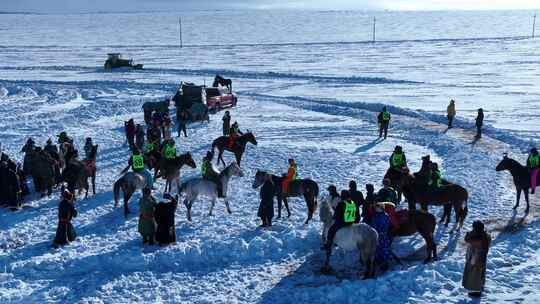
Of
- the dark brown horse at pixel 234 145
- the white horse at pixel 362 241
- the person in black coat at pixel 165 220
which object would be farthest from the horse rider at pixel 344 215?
the dark brown horse at pixel 234 145

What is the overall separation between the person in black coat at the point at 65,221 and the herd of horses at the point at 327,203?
1.93 m

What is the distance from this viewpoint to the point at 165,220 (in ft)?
39.6

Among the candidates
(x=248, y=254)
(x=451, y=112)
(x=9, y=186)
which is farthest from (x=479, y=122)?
(x=9, y=186)

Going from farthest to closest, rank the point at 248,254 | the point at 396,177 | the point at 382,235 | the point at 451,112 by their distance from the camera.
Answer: the point at 451,112, the point at 396,177, the point at 248,254, the point at 382,235

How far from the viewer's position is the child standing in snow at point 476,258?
9.65 meters

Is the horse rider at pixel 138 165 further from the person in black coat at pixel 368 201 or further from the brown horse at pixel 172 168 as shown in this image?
the person in black coat at pixel 368 201

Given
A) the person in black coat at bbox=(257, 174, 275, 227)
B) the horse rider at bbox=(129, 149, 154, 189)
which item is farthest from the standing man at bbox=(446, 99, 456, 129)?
the horse rider at bbox=(129, 149, 154, 189)

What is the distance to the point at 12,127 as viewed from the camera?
2625cm

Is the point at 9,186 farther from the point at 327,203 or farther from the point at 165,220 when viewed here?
the point at 327,203

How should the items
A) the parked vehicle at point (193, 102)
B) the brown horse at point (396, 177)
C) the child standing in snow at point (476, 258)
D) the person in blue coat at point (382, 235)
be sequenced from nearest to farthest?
the child standing in snow at point (476, 258) → the person in blue coat at point (382, 235) → the brown horse at point (396, 177) → the parked vehicle at point (193, 102)

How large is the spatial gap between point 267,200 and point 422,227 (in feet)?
11.8

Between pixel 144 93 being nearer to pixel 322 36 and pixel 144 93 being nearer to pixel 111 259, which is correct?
pixel 111 259

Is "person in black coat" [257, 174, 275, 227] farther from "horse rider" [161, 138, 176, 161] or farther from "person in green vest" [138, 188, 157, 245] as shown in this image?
"horse rider" [161, 138, 176, 161]

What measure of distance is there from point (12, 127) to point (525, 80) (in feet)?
117
